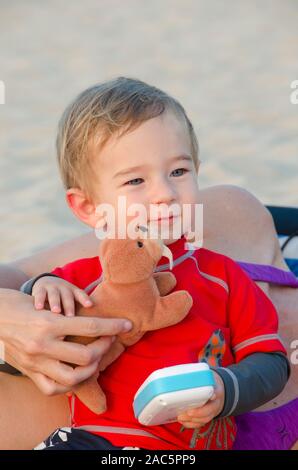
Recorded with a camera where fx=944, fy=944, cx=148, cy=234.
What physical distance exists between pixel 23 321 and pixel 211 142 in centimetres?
384

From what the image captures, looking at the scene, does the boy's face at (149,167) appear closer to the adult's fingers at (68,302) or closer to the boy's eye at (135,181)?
the boy's eye at (135,181)

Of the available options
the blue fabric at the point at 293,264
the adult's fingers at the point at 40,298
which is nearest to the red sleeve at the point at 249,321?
the adult's fingers at the point at 40,298

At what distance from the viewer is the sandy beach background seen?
193 inches

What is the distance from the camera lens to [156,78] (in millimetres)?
6312

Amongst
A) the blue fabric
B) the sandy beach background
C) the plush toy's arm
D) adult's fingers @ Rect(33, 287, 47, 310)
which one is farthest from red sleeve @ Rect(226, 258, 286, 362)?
the sandy beach background

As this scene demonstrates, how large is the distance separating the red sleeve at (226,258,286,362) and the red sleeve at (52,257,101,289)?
0.28 metres

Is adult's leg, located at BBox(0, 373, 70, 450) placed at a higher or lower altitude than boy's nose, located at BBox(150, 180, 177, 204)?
lower

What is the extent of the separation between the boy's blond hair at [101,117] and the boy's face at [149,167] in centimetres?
2

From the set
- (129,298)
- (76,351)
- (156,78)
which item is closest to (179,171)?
(129,298)

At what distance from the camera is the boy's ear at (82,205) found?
1993 mm

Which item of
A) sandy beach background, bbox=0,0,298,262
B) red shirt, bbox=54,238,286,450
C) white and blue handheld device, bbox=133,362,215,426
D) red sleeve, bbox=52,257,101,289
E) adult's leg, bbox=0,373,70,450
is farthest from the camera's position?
sandy beach background, bbox=0,0,298,262

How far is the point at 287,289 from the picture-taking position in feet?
8.23

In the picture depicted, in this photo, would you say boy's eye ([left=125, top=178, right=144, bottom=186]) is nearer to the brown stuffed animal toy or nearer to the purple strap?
the brown stuffed animal toy

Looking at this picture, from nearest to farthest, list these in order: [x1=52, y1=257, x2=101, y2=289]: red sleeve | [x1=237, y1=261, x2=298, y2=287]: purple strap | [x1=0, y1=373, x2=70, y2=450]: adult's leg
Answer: [x1=52, y1=257, x2=101, y2=289]: red sleeve < [x1=0, y1=373, x2=70, y2=450]: adult's leg < [x1=237, y1=261, x2=298, y2=287]: purple strap
